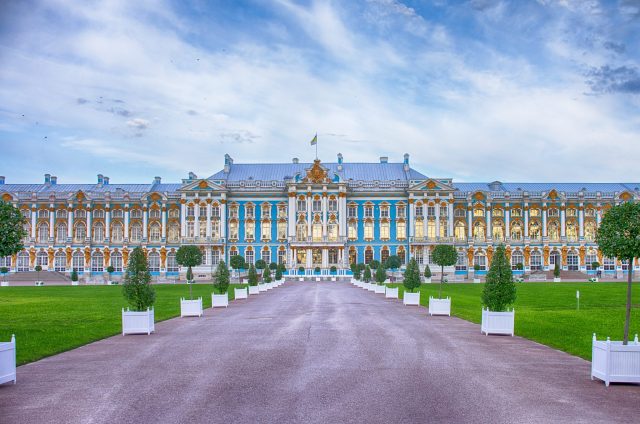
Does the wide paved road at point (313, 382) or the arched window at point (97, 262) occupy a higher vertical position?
the wide paved road at point (313, 382)

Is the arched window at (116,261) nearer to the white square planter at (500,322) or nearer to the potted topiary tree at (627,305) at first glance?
the white square planter at (500,322)

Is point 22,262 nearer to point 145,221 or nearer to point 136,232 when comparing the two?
point 136,232

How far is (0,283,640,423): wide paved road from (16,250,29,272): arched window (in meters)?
84.8

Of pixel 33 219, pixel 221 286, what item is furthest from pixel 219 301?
pixel 33 219

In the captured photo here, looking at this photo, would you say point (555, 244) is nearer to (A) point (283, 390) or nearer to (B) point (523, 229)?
(B) point (523, 229)

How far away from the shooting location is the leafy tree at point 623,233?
1530cm

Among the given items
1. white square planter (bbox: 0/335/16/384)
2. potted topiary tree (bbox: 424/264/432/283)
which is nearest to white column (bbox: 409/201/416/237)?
potted topiary tree (bbox: 424/264/432/283)

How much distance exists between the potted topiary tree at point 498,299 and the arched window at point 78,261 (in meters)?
86.9

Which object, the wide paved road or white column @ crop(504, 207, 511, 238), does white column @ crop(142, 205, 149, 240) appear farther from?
the wide paved road

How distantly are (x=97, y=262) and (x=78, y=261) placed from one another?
113 inches

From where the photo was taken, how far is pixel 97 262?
100m

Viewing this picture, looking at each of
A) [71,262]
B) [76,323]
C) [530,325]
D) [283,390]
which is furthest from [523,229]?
[283,390]

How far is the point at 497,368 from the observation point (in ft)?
53.4

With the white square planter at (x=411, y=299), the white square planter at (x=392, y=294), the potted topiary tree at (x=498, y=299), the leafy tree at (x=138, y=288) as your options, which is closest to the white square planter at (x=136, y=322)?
the leafy tree at (x=138, y=288)
